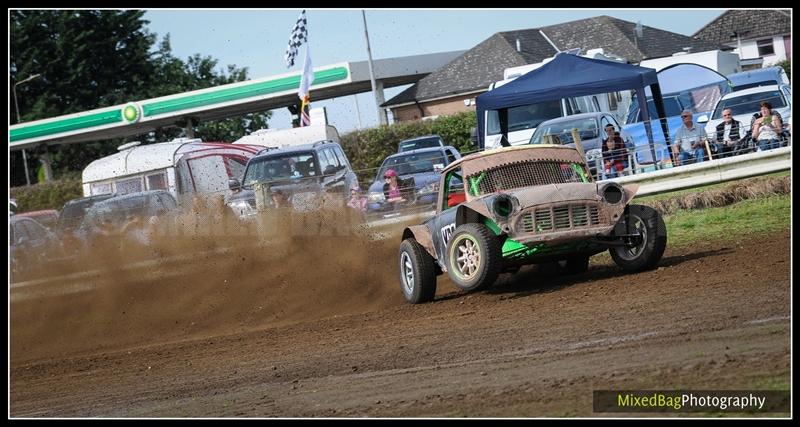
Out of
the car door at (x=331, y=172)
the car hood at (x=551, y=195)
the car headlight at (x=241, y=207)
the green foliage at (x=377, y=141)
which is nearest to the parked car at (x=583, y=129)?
the car door at (x=331, y=172)

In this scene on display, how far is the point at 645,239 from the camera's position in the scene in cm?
1080

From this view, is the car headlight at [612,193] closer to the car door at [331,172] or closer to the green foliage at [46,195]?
the car door at [331,172]

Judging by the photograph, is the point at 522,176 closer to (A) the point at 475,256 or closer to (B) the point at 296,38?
(A) the point at 475,256

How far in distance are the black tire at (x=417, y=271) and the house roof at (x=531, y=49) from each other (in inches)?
1511

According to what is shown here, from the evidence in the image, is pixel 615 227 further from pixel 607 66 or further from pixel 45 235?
pixel 607 66

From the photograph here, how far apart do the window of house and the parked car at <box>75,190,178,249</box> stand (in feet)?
203

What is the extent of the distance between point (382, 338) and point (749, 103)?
14.3 meters

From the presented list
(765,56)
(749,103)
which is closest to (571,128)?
(749,103)

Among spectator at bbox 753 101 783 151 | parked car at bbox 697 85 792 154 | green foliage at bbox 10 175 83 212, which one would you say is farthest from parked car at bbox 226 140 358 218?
green foliage at bbox 10 175 83 212

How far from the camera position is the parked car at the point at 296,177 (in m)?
16.7

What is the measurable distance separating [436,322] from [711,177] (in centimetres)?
807

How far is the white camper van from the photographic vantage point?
24547mm

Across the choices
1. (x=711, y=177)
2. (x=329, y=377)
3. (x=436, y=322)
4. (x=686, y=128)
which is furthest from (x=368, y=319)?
(x=686, y=128)

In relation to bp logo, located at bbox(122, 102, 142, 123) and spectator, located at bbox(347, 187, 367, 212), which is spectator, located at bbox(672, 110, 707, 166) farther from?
bp logo, located at bbox(122, 102, 142, 123)
